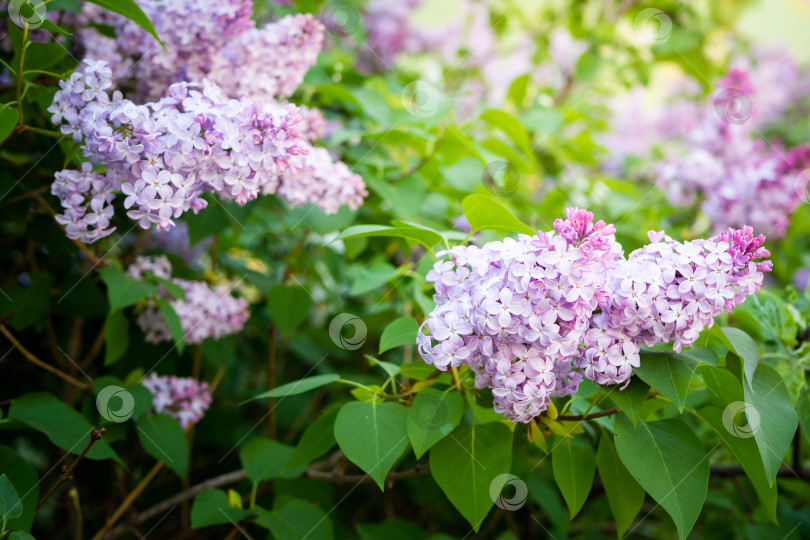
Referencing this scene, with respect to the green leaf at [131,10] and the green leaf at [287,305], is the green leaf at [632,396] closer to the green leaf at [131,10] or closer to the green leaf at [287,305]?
the green leaf at [287,305]

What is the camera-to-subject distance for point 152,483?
5.31ft

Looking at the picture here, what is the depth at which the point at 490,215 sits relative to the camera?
93 centimetres

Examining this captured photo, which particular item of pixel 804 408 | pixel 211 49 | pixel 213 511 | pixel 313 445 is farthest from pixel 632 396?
pixel 211 49

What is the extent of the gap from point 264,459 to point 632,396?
2.27ft

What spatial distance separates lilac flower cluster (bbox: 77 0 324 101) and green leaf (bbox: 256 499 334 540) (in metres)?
0.77

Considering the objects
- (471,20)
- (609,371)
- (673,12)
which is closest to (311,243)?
(609,371)

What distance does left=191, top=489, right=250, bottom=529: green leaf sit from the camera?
1033 mm

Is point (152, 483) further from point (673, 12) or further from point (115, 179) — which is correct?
point (673, 12)

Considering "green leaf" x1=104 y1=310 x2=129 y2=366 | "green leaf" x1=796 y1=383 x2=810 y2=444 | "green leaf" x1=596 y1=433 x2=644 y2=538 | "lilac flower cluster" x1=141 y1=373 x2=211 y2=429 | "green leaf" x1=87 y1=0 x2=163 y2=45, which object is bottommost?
"lilac flower cluster" x1=141 y1=373 x2=211 y2=429

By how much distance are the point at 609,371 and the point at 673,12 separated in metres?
2.54
